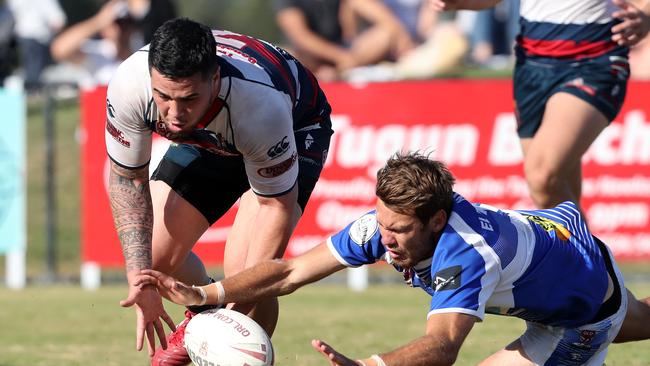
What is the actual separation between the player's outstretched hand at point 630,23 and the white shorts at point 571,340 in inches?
75.2

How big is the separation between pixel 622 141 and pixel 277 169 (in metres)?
6.27

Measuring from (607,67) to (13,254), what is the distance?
6.74 meters

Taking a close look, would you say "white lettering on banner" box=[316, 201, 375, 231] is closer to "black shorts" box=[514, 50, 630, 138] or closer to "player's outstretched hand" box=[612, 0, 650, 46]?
"black shorts" box=[514, 50, 630, 138]

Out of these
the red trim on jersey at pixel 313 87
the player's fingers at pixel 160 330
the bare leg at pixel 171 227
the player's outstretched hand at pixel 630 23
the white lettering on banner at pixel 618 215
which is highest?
the player's outstretched hand at pixel 630 23

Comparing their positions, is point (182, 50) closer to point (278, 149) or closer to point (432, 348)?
point (278, 149)

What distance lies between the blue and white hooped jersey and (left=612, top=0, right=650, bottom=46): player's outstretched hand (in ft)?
5.91

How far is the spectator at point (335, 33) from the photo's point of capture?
14.8 meters

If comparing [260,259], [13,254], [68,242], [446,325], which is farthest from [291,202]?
[68,242]

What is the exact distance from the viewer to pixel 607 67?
7.22 meters

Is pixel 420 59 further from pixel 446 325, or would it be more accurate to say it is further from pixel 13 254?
pixel 446 325

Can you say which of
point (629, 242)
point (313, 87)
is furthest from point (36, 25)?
point (313, 87)

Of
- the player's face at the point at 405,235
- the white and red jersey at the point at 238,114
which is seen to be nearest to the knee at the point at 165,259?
the white and red jersey at the point at 238,114

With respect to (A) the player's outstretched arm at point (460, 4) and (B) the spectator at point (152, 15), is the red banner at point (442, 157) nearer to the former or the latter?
(B) the spectator at point (152, 15)

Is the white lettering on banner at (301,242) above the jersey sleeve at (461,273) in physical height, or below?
below
